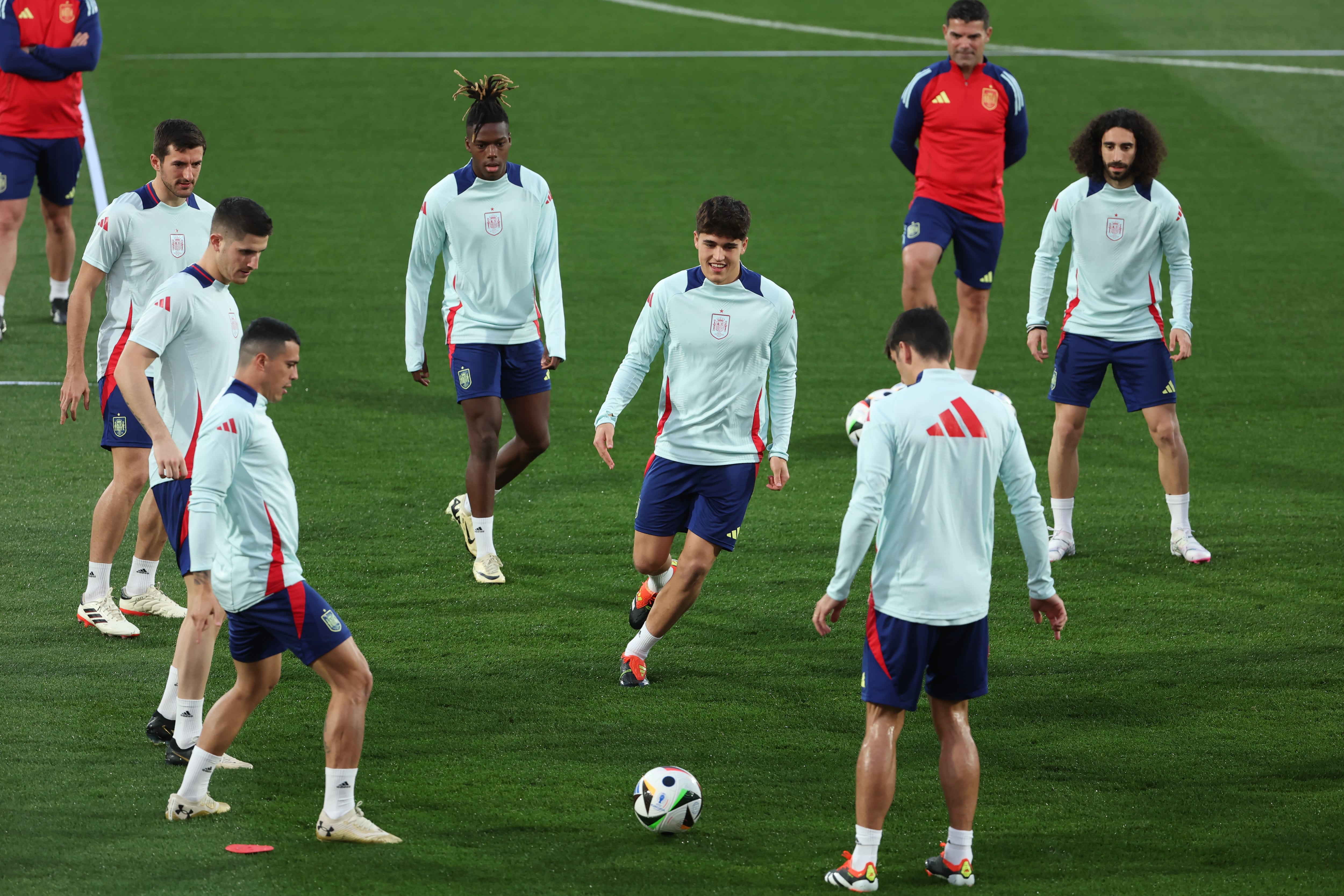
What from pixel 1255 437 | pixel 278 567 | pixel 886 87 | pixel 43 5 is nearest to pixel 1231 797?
pixel 278 567

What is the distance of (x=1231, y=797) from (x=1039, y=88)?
16.8 meters

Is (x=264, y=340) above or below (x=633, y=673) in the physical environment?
above

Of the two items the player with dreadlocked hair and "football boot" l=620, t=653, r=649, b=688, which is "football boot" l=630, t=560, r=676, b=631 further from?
the player with dreadlocked hair

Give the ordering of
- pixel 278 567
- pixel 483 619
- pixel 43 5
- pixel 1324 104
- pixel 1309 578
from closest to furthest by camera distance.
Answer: pixel 278 567
pixel 483 619
pixel 1309 578
pixel 43 5
pixel 1324 104

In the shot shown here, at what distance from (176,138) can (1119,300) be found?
4993 mm

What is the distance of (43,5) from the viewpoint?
1120 cm

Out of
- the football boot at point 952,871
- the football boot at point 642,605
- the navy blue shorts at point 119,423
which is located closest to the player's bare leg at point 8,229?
the navy blue shorts at point 119,423

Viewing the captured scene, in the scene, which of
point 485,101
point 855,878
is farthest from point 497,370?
point 855,878

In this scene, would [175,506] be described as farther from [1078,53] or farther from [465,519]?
[1078,53]

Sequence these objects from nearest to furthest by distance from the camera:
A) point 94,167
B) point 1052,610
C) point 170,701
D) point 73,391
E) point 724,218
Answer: point 1052,610
point 170,701
point 724,218
point 73,391
point 94,167

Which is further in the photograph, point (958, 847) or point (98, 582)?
point (98, 582)

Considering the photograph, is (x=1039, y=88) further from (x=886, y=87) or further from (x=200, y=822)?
(x=200, y=822)

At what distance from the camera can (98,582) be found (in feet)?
23.6

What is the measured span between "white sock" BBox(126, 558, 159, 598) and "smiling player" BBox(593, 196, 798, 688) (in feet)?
7.71
